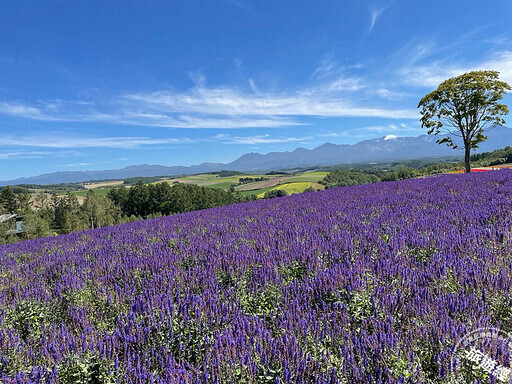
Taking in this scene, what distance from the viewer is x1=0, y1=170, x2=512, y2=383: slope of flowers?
5.48 feet

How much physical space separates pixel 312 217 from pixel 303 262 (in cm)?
326

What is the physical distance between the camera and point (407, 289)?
2428 mm

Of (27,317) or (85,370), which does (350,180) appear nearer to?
(27,317)

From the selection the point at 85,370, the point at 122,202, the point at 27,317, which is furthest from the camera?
the point at 122,202

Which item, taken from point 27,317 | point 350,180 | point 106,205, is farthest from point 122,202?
point 27,317

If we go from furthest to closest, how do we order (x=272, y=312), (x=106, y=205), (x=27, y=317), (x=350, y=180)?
1. (x=350, y=180)
2. (x=106, y=205)
3. (x=27, y=317)
4. (x=272, y=312)

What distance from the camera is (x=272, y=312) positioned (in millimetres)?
2338

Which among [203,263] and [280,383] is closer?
[280,383]

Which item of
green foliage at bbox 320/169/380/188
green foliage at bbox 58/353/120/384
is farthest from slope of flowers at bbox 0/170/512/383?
green foliage at bbox 320/169/380/188

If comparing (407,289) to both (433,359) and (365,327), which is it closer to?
(365,327)

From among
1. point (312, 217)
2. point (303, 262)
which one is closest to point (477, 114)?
point (312, 217)

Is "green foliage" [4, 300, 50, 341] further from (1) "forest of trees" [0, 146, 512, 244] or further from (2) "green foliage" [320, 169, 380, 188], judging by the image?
(2) "green foliage" [320, 169, 380, 188]

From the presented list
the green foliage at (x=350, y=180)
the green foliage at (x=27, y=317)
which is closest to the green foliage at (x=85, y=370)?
the green foliage at (x=27, y=317)

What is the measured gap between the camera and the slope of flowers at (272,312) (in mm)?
1671
